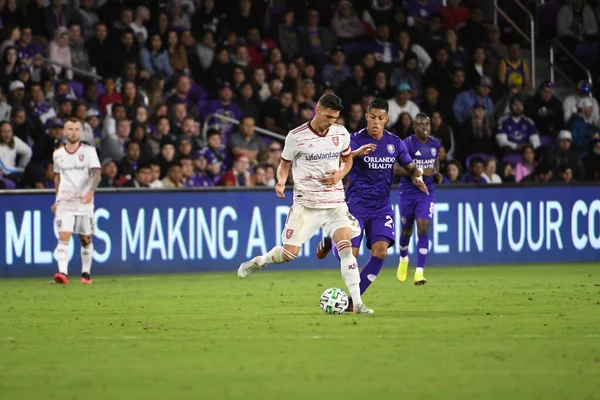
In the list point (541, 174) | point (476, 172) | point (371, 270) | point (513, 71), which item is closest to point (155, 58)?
point (476, 172)

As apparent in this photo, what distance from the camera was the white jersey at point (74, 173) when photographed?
19.2 metres

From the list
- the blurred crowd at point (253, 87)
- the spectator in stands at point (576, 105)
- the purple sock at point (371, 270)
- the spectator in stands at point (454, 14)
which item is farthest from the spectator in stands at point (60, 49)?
the purple sock at point (371, 270)

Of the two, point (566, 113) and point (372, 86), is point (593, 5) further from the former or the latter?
point (372, 86)

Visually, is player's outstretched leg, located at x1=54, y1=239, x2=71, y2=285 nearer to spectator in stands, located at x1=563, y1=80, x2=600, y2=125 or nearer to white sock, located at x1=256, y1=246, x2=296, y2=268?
white sock, located at x1=256, y1=246, x2=296, y2=268

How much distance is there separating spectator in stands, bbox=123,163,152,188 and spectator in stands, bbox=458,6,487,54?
29.8 ft

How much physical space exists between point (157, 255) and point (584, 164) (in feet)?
30.5

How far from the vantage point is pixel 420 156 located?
722 inches

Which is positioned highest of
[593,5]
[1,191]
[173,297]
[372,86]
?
[593,5]

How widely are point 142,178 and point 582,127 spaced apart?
384 inches

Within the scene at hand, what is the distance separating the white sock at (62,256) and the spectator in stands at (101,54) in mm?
5183

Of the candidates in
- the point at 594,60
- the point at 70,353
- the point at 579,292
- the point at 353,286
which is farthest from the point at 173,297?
the point at 594,60

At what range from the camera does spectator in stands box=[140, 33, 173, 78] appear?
2373 centimetres

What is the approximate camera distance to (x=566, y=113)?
87.4ft

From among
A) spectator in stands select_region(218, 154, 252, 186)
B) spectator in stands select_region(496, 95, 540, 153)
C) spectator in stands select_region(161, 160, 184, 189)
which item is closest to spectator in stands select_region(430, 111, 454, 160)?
spectator in stands select_region(496, 95, 540, 153)
